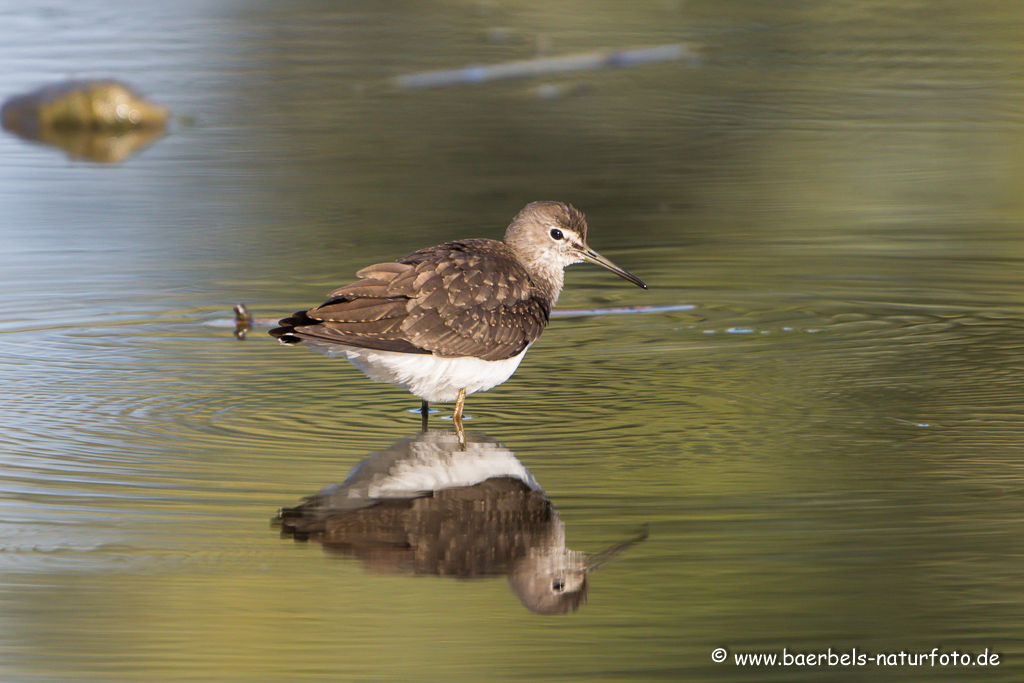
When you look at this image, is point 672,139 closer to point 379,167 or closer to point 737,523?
point 379,167

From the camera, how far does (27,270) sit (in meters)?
10.4

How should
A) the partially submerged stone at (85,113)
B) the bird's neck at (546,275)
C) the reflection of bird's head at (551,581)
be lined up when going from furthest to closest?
the partially submerged stone at (85,113)
the bird's neck at (546,275)
the reflection of bird's head at (551,581)

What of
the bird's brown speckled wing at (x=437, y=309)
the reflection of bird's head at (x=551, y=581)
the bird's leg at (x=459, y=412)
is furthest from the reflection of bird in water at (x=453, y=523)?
the bird's brown speckled wing at (x=437, y=309)

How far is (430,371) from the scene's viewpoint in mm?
7055

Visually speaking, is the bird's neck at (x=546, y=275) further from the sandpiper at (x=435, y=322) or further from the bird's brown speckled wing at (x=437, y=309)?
the bird's brown speckled wing at (x=437, y=309)

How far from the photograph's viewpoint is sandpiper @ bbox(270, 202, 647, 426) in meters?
6.75

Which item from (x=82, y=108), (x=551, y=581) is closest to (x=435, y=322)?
(x=551, y=581)

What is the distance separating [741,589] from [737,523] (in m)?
0.62

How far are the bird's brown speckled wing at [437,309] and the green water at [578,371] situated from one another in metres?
0.41

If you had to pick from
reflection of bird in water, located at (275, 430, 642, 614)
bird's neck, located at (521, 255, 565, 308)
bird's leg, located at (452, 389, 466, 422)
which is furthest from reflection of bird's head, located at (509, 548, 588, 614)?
bird's neck, located at (521, 255, 565, 308)

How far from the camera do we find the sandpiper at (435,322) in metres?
6.75

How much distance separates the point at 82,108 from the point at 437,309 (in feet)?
31.8

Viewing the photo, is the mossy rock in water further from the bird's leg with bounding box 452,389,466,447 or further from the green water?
the bird's leg with bounding box 452,389,466,447

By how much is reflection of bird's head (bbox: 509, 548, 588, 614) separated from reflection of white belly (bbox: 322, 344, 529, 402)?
173 centimetres
